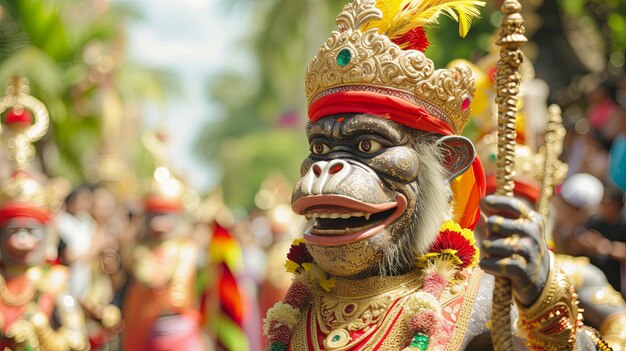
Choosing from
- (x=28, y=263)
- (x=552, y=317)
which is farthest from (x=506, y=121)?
(x=28, y=263)

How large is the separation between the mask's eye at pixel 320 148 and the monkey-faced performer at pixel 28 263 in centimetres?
316

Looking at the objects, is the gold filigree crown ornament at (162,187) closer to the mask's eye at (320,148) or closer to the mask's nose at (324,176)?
the mask's eye at (320,148)

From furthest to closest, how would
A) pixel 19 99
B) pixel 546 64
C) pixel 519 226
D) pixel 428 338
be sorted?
1. pixel 546 64
2. pixel 19 99
3. pixel 428 338
4. pixel 519 226

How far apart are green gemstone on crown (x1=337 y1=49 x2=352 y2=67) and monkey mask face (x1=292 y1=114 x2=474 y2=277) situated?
0.19 meters

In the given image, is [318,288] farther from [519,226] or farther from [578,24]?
[578,24]

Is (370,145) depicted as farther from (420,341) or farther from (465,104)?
(420,341)

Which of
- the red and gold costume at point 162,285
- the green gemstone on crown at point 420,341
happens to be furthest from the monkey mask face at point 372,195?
the red and gold costume at point 162,285

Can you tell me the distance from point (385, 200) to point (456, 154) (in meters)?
0.36

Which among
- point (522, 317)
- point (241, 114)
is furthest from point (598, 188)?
point (241, 114)

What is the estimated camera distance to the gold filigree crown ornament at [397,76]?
416 centimetres

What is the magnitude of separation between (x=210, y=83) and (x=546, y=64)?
43288 mm

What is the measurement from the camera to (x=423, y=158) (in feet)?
13.8

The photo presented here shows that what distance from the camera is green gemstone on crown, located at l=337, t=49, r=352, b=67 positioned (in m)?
4.20

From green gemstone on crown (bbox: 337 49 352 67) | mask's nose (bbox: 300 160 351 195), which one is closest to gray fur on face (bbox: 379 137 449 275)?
mask's nose (bbox: 300 160 351 195)
